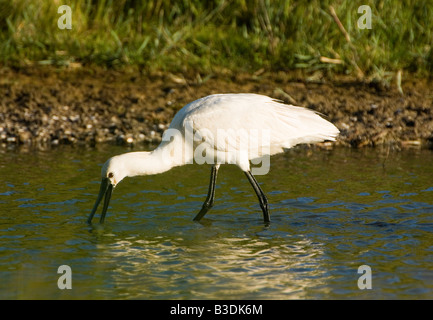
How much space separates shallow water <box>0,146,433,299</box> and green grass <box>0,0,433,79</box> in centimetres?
227

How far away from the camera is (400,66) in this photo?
1109 centimetres

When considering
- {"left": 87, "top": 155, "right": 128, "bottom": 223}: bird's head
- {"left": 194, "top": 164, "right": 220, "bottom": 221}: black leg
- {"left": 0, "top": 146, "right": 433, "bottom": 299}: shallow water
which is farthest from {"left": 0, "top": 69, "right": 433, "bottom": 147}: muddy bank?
{"left": 87, "top": 155, "right": 128, "bottom": 223}: bird's head

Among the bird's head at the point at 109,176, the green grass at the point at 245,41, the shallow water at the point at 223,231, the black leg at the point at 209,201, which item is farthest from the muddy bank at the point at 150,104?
the bird's head at the point at 109,176

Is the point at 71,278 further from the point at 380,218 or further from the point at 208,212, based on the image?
the point at 380,218

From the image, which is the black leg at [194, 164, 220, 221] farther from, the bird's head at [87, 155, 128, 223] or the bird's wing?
the bird's head at [87, 155, 128, 223]

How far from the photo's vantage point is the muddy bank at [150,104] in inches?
396

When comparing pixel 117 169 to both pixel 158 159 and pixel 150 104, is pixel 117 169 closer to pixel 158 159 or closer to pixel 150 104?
pixel 158 159

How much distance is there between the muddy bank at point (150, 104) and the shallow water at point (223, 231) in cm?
70

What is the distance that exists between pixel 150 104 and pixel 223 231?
420cm

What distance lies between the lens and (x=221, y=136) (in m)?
6.97

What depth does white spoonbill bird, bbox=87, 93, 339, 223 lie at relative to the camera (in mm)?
6945
